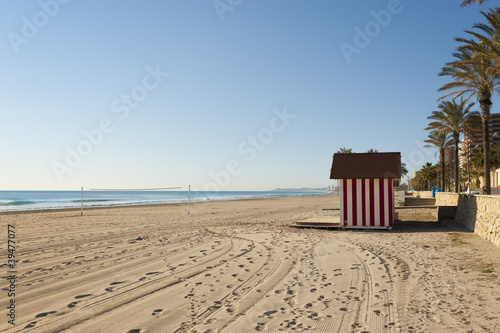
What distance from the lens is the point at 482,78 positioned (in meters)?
18.9

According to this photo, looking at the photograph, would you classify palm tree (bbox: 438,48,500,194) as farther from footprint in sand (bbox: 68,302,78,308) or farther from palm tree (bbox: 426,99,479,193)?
footprint in sand (bbox: 68,302,78,308)

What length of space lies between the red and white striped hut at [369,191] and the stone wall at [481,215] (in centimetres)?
286

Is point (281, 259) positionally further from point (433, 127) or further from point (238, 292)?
point (433, 127)

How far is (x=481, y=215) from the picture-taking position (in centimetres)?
1154

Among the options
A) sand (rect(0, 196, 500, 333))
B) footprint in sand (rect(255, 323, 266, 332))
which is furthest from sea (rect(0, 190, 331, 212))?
footprint in sand (rect(255, 323, 266, 332))

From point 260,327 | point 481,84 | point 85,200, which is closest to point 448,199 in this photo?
point 481,84

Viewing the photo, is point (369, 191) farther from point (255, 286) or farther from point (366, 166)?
point (255, 286)

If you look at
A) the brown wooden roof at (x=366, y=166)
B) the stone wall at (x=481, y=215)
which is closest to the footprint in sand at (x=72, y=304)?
the stone wall at (x=481, y=215)

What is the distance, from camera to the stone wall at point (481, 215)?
984 cm

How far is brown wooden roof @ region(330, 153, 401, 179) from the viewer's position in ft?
44.7

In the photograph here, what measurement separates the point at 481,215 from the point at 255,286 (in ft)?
32.0

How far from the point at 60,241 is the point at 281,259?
720 centimetres

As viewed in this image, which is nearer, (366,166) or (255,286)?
(255,286)

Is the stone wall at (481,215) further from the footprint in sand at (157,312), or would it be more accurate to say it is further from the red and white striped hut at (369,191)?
the footprint in sand at (157,312)
